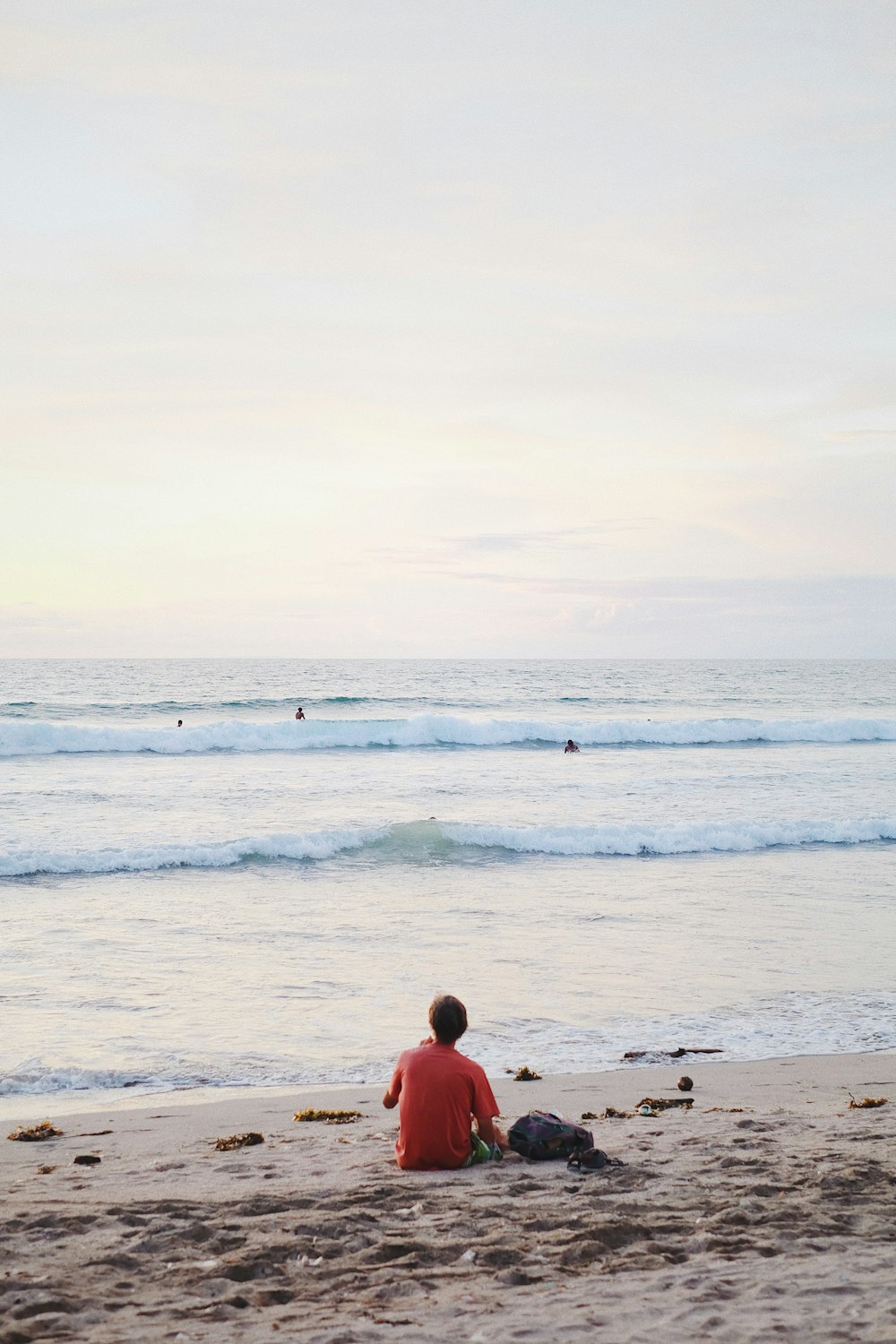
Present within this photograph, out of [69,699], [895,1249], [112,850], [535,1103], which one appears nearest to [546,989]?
[535,1103]

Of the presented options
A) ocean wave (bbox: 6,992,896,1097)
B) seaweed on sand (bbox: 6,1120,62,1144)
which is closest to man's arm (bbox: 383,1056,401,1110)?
ocean wave (bbox: 6,992,896,1097)

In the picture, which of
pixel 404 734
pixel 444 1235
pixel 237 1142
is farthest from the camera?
pixel 404 734

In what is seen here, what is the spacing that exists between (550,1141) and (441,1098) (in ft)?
2.18

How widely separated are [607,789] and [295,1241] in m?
20.9

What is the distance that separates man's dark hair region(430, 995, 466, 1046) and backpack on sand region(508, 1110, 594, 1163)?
27.9 inches

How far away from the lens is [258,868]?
597 inches

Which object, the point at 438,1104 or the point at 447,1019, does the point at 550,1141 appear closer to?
the point at 438,1104

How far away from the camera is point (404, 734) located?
36656 millimetres

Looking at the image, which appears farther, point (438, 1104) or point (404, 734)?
point (404, 734)

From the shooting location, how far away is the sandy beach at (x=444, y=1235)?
3275 mm

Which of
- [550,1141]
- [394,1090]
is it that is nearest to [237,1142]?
[394,1090]

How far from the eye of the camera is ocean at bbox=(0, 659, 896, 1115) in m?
7.84

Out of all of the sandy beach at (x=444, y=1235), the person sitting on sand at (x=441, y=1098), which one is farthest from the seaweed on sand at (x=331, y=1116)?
the person sitting on sand at (x=441, y=1098)

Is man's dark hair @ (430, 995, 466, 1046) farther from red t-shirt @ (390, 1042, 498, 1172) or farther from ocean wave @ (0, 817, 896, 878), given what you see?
ocean wave @ (0, 817, 896, 878)
